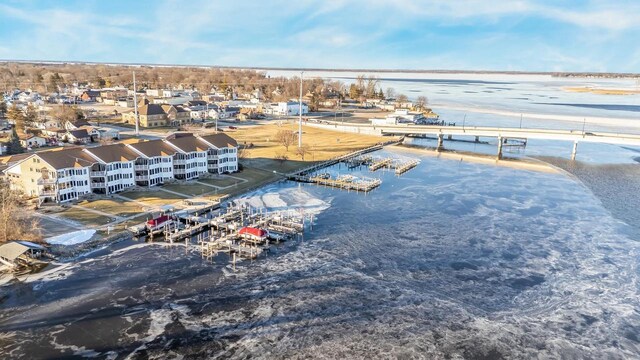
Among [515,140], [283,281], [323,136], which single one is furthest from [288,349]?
[515,140]

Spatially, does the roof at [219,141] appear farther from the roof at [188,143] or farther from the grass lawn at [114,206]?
the grass lawn at [114,206]

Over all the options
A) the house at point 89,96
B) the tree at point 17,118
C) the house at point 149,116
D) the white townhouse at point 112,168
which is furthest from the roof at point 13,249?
the house at point 89,96

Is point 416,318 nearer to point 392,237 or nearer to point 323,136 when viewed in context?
point 392,237

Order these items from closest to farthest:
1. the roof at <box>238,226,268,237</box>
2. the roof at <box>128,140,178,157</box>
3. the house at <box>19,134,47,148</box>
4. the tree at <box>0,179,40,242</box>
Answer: the tree at <box>0,179,40,242</box>
the roof at <box>238,226,268,237</box>
the roof at <box>128,140,178,157</box>
the house at <box>19,134,47,148</box>

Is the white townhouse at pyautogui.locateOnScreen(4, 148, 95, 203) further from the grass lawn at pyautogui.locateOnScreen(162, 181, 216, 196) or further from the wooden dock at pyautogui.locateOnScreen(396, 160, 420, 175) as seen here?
the wooden dock at pyautogui.locateOnScreen(396, 160, 420, 175)

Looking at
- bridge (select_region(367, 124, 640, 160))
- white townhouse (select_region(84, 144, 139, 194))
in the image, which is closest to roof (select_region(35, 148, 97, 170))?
white townhouse (select_region(84, 144, 139, 194))
